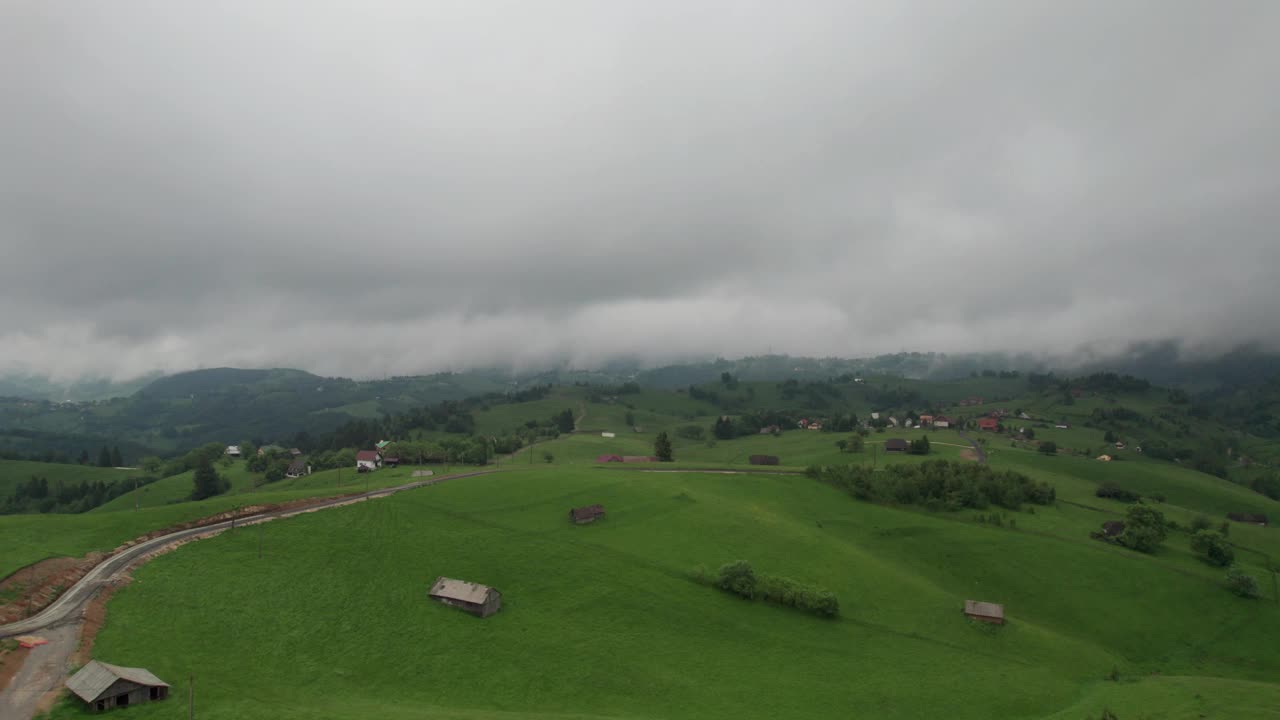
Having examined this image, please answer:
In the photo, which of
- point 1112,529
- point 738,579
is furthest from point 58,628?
point 1112,529

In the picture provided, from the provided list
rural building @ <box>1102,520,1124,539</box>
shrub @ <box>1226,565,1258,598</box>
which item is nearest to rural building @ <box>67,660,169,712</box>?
shrub @ <box>1226,565,1258,598</box>

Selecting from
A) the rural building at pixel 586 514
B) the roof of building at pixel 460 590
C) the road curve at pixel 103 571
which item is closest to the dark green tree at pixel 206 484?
the road curve at pixel 103 571

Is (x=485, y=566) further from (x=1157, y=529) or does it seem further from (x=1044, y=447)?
(x=1044, y=447)

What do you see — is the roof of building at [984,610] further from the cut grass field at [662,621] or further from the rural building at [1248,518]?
the rural building at [1248,518]

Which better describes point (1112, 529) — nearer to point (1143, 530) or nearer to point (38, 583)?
point (1143, 530)

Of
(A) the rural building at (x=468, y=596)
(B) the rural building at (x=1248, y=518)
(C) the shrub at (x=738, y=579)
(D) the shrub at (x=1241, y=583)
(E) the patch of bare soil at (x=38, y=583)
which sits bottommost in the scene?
(B) the rural building at (x=1248, y=518)

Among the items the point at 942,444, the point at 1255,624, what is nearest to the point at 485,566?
the point at 1255,624
